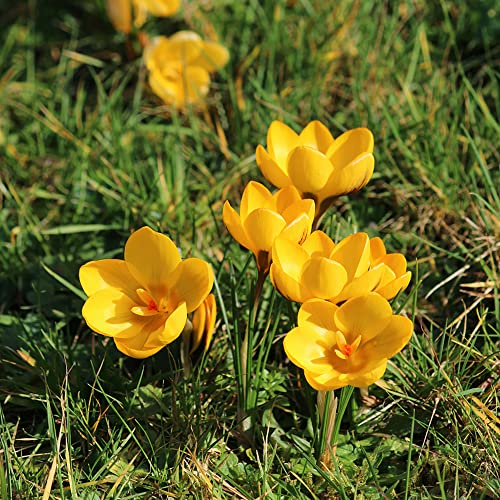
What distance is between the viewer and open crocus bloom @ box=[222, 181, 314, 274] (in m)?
1.40

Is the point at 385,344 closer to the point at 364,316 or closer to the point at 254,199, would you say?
the point at 364,316

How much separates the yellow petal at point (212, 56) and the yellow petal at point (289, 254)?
134 centimetres

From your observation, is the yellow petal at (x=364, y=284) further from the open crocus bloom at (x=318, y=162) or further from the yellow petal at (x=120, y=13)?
the yellow petal at (x=120, y=13)

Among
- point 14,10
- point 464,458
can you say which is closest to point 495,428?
point 464,458

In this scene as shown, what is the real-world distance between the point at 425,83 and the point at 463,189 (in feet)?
1.94

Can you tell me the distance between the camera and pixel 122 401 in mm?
1726

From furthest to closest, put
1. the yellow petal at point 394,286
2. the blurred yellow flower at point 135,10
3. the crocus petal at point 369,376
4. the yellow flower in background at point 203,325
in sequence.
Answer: the blurred yellow flower at point 135,10
the yellow flower in background at point 203,325
the yellow petal at point 394,286
the crocus petal at point 369,376

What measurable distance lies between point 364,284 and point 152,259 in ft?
1.42

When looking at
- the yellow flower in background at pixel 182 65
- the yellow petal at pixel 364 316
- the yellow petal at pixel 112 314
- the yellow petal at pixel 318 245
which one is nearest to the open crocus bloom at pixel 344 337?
the yellow petal at pixel 364 316

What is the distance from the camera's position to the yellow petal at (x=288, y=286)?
1362 mm

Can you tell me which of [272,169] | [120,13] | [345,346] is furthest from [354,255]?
[120,13]

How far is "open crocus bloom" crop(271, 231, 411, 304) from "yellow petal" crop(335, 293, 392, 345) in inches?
1.0

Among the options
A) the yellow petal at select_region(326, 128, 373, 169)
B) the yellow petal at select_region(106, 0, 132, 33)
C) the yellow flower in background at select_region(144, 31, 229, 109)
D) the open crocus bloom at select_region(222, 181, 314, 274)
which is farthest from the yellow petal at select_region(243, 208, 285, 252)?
the yellow petal at select_region(106, 0, 132, 33)

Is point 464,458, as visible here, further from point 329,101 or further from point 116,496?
point 329,101
